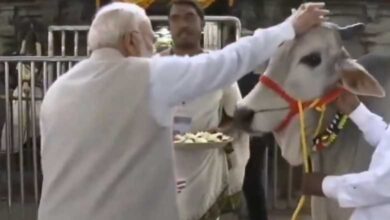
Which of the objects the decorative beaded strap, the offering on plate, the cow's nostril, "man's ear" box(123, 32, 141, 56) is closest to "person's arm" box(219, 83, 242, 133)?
the offering on plate

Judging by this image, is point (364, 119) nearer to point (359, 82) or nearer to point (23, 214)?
point (359, 82)

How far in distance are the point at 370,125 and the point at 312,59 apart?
0.38 m

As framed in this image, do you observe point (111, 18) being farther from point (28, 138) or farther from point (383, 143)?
point (28, 138)

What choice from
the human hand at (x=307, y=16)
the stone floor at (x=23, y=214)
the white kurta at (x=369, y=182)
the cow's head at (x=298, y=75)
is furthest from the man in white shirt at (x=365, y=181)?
the stone floor at (x=23, y=214)

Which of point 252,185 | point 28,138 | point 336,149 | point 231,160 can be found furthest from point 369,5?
point 336,149

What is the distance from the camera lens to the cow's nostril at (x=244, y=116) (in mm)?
3768

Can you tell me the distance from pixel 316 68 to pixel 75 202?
1008 mm

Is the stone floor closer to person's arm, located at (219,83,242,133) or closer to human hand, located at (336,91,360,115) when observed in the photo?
person's arm, located at (219,83,242,133)

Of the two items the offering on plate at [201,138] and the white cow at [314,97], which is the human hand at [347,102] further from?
the offering on plate at [201,138]

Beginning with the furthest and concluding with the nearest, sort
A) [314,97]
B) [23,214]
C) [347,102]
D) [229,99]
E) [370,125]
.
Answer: [23,214] < [229,99] < [314,97] < [347,102] < [370,125]

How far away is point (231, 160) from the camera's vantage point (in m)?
4.80

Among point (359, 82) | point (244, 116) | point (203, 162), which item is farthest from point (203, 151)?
point (359, 82)

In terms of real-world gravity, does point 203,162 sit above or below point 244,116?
below

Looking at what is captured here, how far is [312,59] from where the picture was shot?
12.1ft
